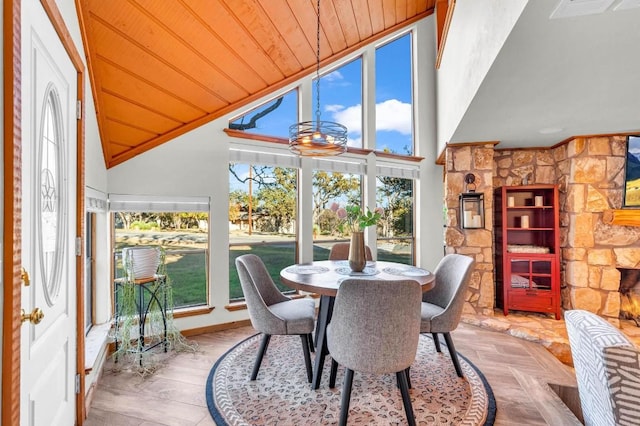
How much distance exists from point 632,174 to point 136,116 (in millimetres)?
5216

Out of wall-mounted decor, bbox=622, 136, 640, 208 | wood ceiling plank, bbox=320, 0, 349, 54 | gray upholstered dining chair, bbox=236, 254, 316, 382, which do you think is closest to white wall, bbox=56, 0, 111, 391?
gray upholstered dining chair, bbox=236, 254, 316, 382

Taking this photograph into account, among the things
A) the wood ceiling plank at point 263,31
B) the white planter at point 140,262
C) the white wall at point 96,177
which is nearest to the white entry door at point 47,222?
the white wall at point 96,177

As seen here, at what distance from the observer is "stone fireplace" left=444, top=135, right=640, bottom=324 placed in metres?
3.59

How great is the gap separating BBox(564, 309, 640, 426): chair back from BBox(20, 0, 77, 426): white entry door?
81.6 inches

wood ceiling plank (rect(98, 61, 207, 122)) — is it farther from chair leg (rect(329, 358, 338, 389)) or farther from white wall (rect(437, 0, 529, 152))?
chair leg (rect(329, 358, 338, 389))

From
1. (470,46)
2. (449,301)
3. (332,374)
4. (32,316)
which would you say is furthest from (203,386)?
(470,46)

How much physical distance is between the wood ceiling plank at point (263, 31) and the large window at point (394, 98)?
6.14ft

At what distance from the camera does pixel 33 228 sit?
1.23 metres

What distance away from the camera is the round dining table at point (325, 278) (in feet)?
7.36

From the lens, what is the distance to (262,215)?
13.5ft

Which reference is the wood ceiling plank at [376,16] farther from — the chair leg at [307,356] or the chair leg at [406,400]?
the chair leg at [406,400]

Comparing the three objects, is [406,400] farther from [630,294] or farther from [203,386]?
[630,294]

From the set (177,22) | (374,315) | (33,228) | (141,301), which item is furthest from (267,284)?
(177,22)

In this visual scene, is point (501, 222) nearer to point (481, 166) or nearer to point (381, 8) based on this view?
point (481, 166)
